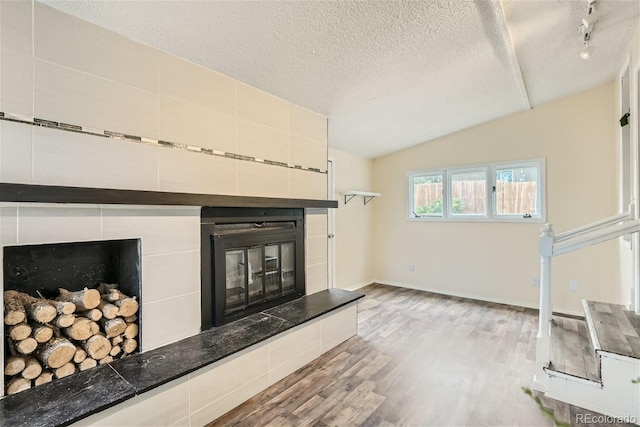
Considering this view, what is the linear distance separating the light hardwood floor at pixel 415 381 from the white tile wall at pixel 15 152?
1649 millimetres

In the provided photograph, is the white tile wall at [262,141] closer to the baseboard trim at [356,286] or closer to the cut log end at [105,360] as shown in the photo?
the cut log end at [105,360]

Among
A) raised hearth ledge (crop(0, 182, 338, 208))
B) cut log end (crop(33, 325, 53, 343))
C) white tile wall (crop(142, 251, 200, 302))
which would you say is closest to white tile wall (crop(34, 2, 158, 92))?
raised hearth ledge (crop(0, 182, 338, 208))

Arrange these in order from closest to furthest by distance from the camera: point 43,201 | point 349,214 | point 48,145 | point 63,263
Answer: point 43,201 → point 48,145 → point 63,263 → point 349,214

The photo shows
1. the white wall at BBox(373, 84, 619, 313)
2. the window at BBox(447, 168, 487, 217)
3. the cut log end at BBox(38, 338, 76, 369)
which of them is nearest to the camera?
the cut log end at BBox(38, 338, 76, 369)

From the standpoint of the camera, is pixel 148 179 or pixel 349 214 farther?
pixel 349 214

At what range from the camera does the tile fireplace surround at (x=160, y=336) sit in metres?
1.50

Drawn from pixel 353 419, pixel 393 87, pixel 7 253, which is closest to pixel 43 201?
pixel 7 253

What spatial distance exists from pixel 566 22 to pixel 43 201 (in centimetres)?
343

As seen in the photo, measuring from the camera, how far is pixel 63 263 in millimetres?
1901

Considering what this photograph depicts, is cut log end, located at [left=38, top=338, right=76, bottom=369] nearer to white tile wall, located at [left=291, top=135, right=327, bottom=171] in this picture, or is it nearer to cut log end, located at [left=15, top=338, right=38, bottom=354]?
cut log end, located at [left=15, top=338, right=38, bottom=354]

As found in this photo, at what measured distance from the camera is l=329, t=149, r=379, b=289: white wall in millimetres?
4605

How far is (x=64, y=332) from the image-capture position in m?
1.80

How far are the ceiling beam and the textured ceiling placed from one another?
0.03 feet

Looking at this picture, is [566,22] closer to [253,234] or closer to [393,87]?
[393,87]
